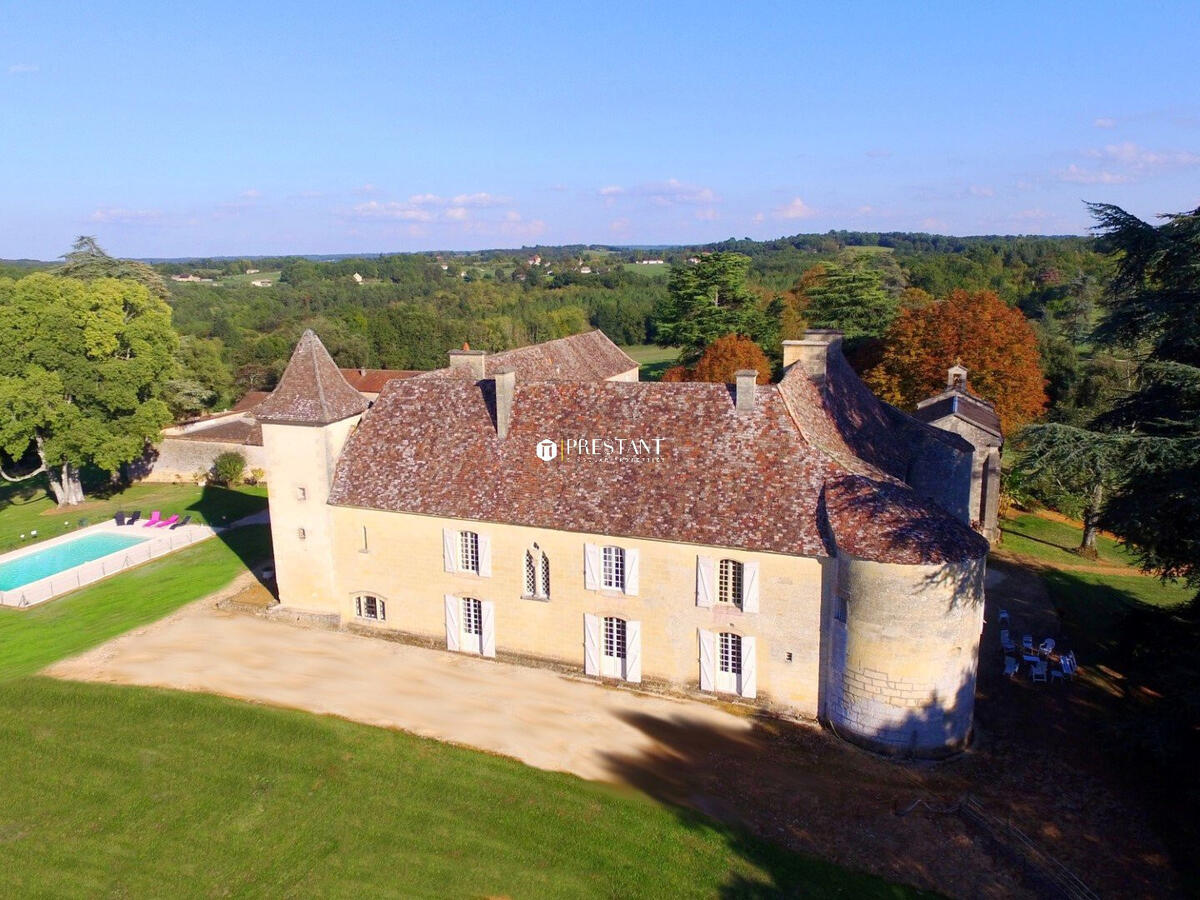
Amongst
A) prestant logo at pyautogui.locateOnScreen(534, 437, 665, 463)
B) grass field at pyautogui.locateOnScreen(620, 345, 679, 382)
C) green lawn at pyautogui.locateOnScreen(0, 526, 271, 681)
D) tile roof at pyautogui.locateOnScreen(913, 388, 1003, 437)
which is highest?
prestant logo at pyautogui.locateOnScreen(534, 437, 665, 463)

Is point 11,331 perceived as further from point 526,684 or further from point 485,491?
point 526,684

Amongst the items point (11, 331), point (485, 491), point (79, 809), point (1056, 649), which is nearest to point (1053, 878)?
point (1056, 649)

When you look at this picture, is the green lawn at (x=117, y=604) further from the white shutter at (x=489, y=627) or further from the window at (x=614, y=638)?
the window at (x=614, y=638)

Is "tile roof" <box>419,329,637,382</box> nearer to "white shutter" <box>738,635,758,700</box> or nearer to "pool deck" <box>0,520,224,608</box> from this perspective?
"white shutter" <box>738,635,758,700</box>

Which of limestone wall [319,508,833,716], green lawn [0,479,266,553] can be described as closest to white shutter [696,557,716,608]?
limestone wall [319,508,833,716]

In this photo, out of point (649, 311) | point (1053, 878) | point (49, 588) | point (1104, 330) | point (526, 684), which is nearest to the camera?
point (1053, 878)

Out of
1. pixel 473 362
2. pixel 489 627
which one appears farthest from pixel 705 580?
pixel 473 362

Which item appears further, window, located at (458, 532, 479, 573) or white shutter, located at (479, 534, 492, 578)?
window, located at (458, 532, 479, 573)

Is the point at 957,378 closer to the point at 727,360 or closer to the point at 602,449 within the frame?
the point at 727,360
